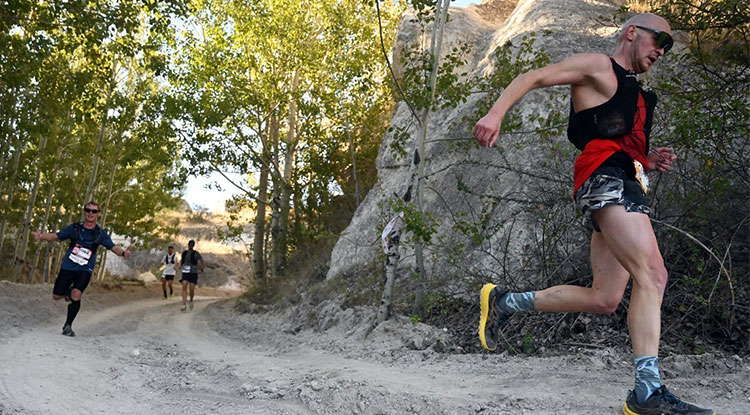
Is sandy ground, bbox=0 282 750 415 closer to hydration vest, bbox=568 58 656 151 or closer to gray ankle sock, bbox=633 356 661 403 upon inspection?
gray ankle sock, bbox=633 356 661 403

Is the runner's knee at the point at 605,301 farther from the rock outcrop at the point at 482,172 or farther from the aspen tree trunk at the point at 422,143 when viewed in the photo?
the aspen tree trunk at the point at 422,143

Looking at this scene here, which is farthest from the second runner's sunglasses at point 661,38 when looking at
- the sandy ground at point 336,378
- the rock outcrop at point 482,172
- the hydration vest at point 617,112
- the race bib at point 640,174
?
the rock outcrop at point 482,172

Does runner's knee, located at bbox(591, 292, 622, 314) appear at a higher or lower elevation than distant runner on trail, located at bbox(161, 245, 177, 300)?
lower

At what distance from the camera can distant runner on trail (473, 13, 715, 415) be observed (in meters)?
3.12

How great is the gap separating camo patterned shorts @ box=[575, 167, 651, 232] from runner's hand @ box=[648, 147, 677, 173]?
586 mm

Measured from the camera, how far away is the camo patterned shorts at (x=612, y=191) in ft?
10.5

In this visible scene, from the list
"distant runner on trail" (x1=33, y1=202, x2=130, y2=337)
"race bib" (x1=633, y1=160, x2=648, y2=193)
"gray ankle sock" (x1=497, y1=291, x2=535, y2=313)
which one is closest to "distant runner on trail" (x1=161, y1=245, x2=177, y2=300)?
"distant runner on trail" (x1=33, y1=202, x2=130, y2=337)

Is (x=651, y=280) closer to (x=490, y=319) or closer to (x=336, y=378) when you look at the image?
(x=490, y=319)

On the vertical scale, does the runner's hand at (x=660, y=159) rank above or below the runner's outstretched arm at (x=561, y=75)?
below

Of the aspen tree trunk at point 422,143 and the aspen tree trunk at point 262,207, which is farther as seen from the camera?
the aspen tree trunk at point 262,207

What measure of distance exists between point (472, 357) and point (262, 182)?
19182mm

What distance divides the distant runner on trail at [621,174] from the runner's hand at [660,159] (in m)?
0.37

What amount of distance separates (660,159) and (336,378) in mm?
2888

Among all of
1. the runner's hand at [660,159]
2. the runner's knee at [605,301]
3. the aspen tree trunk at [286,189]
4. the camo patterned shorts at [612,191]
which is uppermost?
the aspen tree trunk at [286,189]
